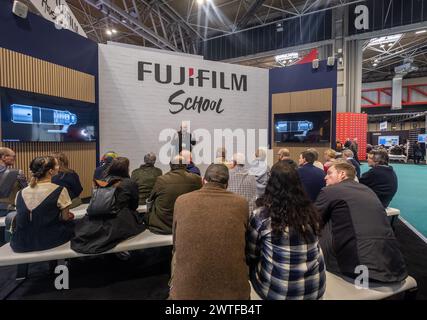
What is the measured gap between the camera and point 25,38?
4258 millimetres

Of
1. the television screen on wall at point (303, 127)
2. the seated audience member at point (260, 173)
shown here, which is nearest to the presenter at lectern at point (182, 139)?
the television screen on wall at point (303, 127)

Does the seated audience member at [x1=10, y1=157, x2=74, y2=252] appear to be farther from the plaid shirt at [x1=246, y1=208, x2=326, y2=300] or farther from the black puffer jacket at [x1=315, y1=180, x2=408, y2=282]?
the black puffer jacket at [x1=315, y1=180, x2=408, y2=282]

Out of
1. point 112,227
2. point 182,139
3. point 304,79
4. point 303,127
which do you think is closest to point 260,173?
point 112,227

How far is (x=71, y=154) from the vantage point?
5.11 m

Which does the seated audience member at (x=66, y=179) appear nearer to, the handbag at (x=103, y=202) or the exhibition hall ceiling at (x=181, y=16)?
the handbag at (x=103, y=202)

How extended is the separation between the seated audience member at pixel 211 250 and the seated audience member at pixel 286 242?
13 cm

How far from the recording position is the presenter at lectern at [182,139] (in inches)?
260

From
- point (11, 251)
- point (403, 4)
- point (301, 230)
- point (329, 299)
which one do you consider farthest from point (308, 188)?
point (403, 4)

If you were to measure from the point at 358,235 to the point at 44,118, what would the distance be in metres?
5.04

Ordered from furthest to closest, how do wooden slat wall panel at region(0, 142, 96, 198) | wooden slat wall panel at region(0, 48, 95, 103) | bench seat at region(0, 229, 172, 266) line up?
wooden slat wall panel at region(0, 142, 96, 198) < wooden slat wall panel at region(0, 48, 95, 103) < bench seat at region(0, 229, 172, 266)

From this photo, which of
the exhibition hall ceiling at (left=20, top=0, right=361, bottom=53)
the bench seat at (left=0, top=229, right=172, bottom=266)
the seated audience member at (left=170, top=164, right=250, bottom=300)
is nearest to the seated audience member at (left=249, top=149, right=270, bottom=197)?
the bench seat at (left=0, top=229, right=172, bottom=266)

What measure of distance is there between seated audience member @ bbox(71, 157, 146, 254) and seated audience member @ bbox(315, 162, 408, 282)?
1627mm

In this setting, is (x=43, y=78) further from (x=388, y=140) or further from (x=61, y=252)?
(x=388, y=140)

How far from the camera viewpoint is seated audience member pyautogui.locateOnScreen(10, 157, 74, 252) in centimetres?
201
